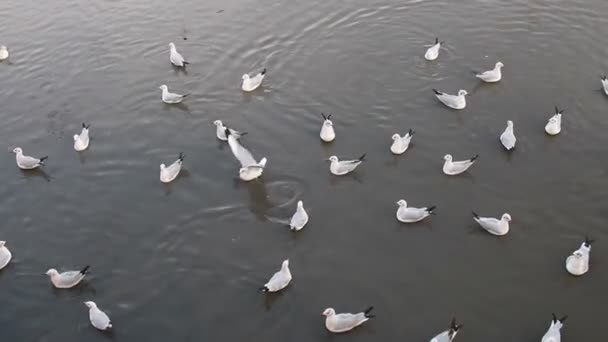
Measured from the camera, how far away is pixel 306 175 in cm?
1549

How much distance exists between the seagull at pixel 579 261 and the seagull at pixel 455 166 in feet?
11.4

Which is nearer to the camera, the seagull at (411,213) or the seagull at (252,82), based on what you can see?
the seagull at (411,213)

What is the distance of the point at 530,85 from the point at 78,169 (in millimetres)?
13183

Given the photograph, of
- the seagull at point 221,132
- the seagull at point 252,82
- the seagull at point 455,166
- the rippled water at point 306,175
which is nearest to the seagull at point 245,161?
the rippled water at point 306,175

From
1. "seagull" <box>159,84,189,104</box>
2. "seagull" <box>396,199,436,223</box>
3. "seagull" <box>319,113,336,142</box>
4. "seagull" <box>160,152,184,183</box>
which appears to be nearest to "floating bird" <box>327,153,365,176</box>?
"seagull" <box>319,113,336,142</box>

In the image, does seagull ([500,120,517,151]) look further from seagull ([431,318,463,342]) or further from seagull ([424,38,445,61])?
seagull ([431,318,463,342])

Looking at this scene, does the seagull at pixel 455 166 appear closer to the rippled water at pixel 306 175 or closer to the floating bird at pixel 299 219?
the rippled water at pixel 306 175

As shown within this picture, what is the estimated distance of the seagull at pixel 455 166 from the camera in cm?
1472

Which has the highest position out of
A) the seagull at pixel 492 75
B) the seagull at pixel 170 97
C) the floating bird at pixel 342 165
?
the seagull at pixel 492 75

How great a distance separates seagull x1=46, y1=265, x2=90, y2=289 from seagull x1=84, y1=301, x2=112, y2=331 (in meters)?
1.11

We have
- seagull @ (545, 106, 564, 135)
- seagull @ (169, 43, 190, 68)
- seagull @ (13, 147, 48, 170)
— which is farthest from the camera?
seagull @ (169, 43, 190, 68)

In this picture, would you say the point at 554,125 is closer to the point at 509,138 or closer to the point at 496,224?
the point at 509,138

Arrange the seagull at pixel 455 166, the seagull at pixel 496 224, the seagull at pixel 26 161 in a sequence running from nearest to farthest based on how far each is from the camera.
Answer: the seagull at pixel 496 224 → the seagull at pixel 455 166 → the seagull at pixel 26 161

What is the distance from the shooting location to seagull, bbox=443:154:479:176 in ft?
48.3
